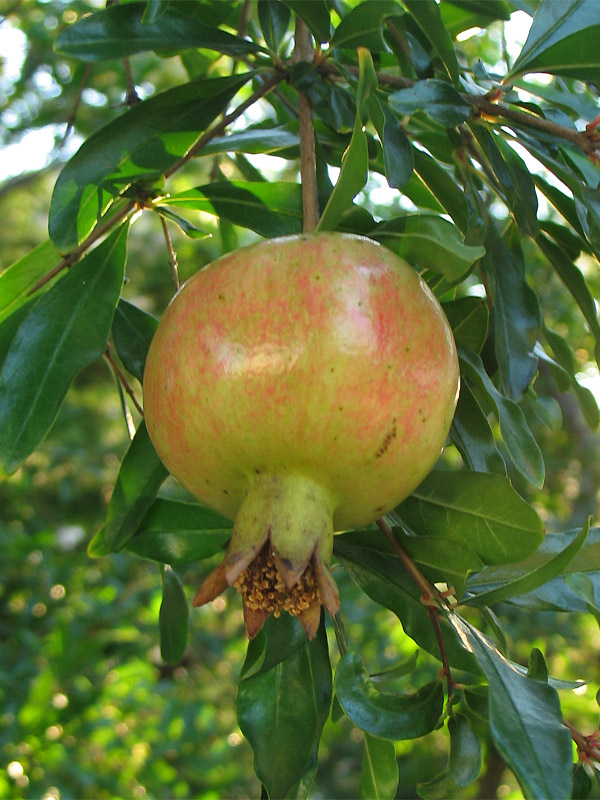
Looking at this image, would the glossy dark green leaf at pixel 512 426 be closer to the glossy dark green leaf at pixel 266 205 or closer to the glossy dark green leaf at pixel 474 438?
the glossy dark green leaf at pixel 474 438

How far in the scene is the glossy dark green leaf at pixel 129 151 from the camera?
34.9 inches

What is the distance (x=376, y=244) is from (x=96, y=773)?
181cm

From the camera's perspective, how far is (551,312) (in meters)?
3.69

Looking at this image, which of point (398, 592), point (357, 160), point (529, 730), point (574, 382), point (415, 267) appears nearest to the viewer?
point (529, 730)

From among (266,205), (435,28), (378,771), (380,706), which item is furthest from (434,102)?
(378,771)

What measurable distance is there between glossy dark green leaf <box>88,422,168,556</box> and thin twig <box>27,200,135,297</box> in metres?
0.22

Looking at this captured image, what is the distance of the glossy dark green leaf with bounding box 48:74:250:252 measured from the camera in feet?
2.91

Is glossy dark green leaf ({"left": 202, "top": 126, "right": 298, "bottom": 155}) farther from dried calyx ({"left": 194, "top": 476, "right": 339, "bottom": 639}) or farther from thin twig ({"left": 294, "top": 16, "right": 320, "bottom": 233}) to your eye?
dried calyx ({"left": 194, "top": 476, "right": 339, "bottom": 639})

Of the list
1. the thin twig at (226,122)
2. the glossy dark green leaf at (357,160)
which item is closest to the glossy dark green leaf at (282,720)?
the glossy dark green leaf at (357,160)

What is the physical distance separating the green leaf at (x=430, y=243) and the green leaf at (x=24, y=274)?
458mm

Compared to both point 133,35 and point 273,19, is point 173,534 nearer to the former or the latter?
point 133,35

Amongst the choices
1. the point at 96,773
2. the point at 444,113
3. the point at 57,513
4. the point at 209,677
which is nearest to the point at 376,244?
the point at 444,113

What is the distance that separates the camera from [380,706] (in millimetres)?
754

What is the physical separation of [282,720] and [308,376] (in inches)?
15.5
